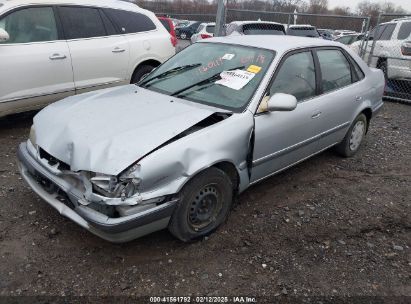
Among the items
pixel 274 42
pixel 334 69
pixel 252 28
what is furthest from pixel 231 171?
pixel 252 28

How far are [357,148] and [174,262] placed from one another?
134 inches

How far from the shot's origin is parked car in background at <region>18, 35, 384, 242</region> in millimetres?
2600

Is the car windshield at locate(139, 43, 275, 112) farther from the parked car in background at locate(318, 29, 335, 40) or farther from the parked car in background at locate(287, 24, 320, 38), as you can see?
the parked car in background at locate(318, 29, 335, 40)

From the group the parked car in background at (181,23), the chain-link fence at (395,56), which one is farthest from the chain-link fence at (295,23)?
the parked car in background at (181,23)

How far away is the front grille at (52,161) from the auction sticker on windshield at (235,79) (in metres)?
1.59

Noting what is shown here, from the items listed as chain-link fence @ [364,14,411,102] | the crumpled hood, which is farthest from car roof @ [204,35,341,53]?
chain-link fence @ [364,14,411,102]

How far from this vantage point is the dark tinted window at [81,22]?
5262 millimetres

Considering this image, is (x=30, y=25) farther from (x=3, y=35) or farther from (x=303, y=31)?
(x=303, y=31)

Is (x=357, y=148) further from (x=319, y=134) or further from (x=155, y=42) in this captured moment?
(x=155, y=42)

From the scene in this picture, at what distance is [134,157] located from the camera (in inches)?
102

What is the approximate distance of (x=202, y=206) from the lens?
308cm

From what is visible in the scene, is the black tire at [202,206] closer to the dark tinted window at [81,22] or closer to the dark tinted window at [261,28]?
the dark tinted window at [81,22]

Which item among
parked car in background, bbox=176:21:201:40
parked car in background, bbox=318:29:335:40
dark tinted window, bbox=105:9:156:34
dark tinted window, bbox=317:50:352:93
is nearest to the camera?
dark tinted window, bbox=317:50:352:93

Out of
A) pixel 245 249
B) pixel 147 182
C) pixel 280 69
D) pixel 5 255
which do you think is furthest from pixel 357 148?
pixel 5 255
